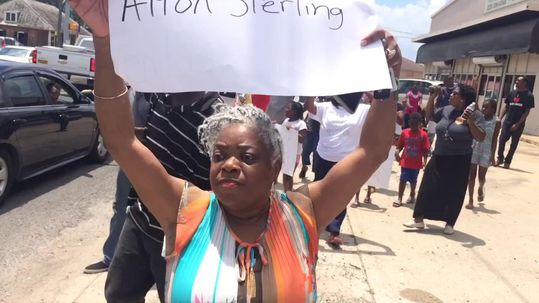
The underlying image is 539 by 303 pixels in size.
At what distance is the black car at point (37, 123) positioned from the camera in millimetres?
5566

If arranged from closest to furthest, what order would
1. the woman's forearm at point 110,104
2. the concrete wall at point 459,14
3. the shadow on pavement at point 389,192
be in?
the woman's forearm at point 110,104 < the shadow on pavement at point 389,192 < the concrete wall at point 459,14

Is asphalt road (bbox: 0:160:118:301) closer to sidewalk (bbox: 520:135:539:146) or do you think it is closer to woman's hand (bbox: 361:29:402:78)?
woman's hand (bbox: 361:29:402:78)

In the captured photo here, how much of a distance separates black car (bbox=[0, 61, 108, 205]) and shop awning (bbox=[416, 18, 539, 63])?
13228 mm

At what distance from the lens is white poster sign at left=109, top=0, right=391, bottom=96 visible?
4.88 ft

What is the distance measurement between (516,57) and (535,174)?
8.95 m

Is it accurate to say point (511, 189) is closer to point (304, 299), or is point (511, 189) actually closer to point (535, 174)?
point (535, 174)

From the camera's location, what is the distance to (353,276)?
178 inches

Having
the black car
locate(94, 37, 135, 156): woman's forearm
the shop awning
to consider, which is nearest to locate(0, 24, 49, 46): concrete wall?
the shop awning

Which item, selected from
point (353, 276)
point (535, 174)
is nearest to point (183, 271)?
point (353, 276)

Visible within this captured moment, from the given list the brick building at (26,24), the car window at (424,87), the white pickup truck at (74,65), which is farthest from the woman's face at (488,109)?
the brick building at (26,24)

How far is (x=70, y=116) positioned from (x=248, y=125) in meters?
5.87

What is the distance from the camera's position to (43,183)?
6727 mm

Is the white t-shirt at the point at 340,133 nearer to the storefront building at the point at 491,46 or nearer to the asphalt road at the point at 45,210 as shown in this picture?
the asphalt road at the point at 45,210

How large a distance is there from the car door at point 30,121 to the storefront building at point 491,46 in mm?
13855
